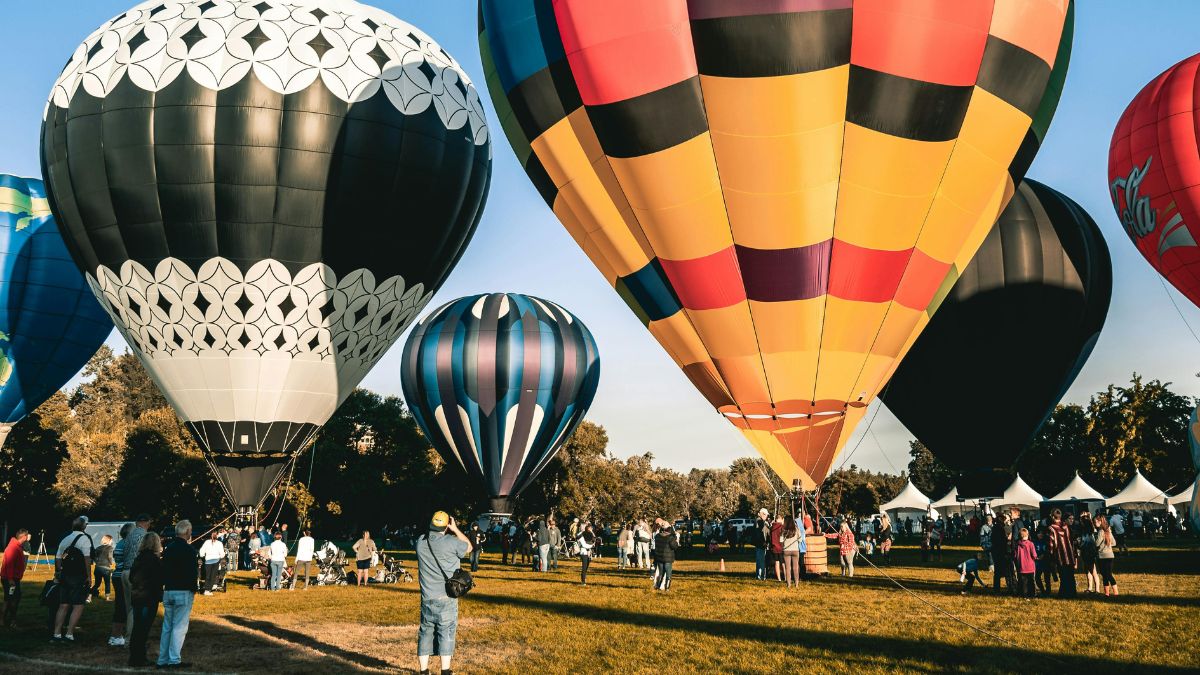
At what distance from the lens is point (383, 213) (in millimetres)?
16109

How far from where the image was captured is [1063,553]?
12805 millimetres


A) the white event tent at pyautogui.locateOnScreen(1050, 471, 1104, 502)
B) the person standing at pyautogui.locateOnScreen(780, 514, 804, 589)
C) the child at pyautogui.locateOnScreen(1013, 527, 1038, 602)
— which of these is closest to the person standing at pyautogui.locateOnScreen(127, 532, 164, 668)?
the person standing at pyautogui.locateOnScreen(780, 514, 804, 589)

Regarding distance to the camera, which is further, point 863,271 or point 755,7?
point 863,271

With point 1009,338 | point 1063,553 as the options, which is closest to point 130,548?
point 1063,553

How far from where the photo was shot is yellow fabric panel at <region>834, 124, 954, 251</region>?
358 inches

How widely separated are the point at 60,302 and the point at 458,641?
18.6 metres

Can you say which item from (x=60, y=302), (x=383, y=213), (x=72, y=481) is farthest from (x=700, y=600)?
(x=72, y=481)

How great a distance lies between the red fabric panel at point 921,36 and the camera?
8602 millimetres

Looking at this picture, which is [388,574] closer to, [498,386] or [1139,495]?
[498,386]

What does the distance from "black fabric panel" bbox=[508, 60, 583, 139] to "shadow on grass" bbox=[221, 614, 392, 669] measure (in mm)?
6539

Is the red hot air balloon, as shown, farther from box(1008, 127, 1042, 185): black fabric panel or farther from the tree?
the tree

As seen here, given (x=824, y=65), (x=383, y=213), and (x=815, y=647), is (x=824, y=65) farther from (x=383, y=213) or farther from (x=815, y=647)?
(x=383, y=213)

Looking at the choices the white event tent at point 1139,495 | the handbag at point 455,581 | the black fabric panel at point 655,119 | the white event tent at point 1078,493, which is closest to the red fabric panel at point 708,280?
the black fabric panel at point 655,119

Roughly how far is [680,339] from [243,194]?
355 inches
